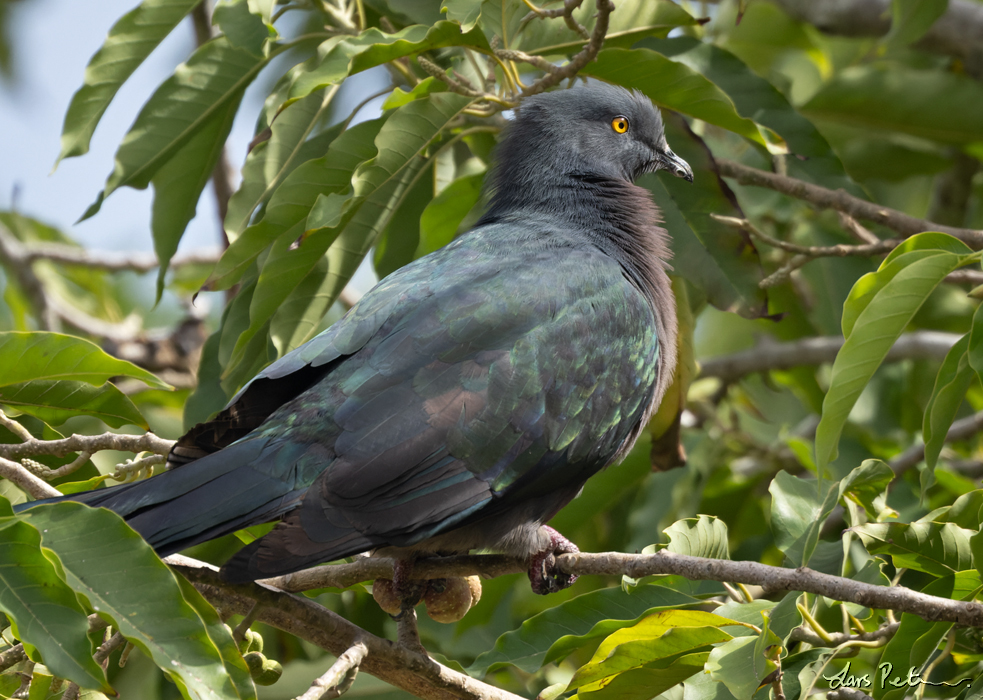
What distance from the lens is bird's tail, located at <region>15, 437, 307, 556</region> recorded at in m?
1.92

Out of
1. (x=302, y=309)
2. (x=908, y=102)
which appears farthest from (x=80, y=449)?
(x=908, y=102)

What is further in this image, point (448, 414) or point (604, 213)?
point (604, 213)

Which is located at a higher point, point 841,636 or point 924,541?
point 924,541

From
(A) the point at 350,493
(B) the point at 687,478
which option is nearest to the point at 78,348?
(A) the point at 350,493

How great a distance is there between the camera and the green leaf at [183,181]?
315 centimetres

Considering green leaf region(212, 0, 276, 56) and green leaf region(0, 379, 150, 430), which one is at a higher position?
green leaf region(212, 0, 276, 56)

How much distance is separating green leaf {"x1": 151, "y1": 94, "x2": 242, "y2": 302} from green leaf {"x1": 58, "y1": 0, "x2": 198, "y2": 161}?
0.92ft

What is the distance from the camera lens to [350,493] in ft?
7.01

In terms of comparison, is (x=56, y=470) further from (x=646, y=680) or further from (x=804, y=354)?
(x=804, y=354)

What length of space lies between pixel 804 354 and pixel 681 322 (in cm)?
137

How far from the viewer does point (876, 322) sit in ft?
6.38

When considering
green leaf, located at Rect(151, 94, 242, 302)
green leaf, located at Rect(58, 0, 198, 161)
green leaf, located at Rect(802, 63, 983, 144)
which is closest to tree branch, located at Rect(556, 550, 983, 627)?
green leaf, located at Rect(151, 94, 242, 302)

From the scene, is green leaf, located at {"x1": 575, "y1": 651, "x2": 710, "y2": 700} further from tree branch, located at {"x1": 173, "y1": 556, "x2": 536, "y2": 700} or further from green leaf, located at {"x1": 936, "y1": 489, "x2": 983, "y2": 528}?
green leaf, located at {"x1": 936, "y1": 489, "x2": 983, "y2": 528}

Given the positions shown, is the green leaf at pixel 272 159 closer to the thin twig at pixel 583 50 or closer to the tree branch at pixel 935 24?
the thin twig at pixel 583 50
